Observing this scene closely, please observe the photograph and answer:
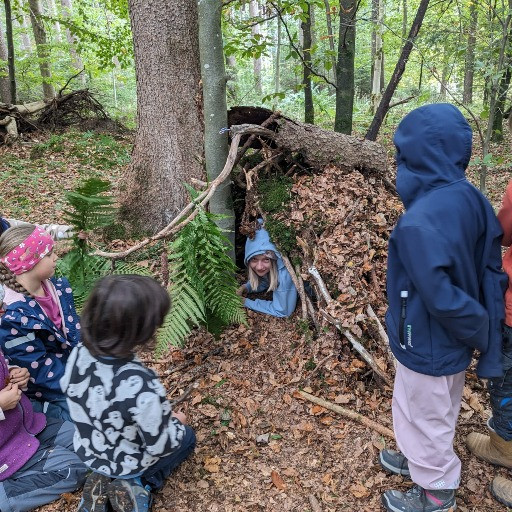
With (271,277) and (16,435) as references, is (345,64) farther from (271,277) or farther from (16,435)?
(16,435)

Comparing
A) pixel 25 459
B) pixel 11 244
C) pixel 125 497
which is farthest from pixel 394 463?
pixel 11 244

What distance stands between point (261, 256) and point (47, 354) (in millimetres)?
2076

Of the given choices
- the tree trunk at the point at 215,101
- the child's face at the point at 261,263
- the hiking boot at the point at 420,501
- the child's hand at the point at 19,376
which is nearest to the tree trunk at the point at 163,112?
the tree trunk at the point at 215,101

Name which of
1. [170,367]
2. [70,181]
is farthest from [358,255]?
[70,181]

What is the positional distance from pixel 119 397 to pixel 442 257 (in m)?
1.76

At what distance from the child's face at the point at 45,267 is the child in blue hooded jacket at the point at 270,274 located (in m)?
1.84

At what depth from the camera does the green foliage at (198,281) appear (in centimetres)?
347

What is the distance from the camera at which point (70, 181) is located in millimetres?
8383

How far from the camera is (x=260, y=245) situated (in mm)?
4141

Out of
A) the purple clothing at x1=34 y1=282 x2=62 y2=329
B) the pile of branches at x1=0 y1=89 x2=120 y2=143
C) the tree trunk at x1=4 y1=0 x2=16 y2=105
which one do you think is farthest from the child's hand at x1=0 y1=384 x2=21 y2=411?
the tree trunk at x1=4 y1=0 x2=16 y2=105

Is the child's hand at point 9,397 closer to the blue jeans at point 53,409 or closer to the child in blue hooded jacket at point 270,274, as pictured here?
the blue jeans at point 53,409

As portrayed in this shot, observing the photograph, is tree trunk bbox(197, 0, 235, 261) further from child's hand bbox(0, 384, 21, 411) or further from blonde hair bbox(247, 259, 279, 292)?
child's hand bbox(0, 384, 21, 411)

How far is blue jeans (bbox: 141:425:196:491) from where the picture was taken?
105 inches

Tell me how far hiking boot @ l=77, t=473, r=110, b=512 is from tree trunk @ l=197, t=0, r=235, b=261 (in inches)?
83.1
